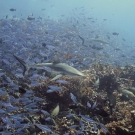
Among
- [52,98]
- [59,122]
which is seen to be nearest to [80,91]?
[52,98]

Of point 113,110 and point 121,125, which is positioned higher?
point 121,125

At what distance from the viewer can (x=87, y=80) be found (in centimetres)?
922

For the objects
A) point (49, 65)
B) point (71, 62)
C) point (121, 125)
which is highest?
point (49, 65)

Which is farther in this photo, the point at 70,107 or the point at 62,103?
the point at 62,103

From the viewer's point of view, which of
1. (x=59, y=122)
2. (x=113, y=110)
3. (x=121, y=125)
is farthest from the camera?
(x=113, y=110)

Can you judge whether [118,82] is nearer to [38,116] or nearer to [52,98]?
[52,98]

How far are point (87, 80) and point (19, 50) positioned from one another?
4713 millimetres

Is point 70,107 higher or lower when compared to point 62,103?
higher

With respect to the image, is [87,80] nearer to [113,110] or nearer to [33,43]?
[113,110]

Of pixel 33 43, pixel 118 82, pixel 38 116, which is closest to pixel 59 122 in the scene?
pixel 38 116

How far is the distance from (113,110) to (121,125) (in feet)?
5.14

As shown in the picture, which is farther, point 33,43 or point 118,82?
point 33,43

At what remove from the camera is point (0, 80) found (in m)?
8.48

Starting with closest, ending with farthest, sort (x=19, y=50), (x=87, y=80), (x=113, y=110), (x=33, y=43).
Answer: (x=113, y=110)
(x=87, y=80)
(x=19, y=50)
(x=33, y=43)
